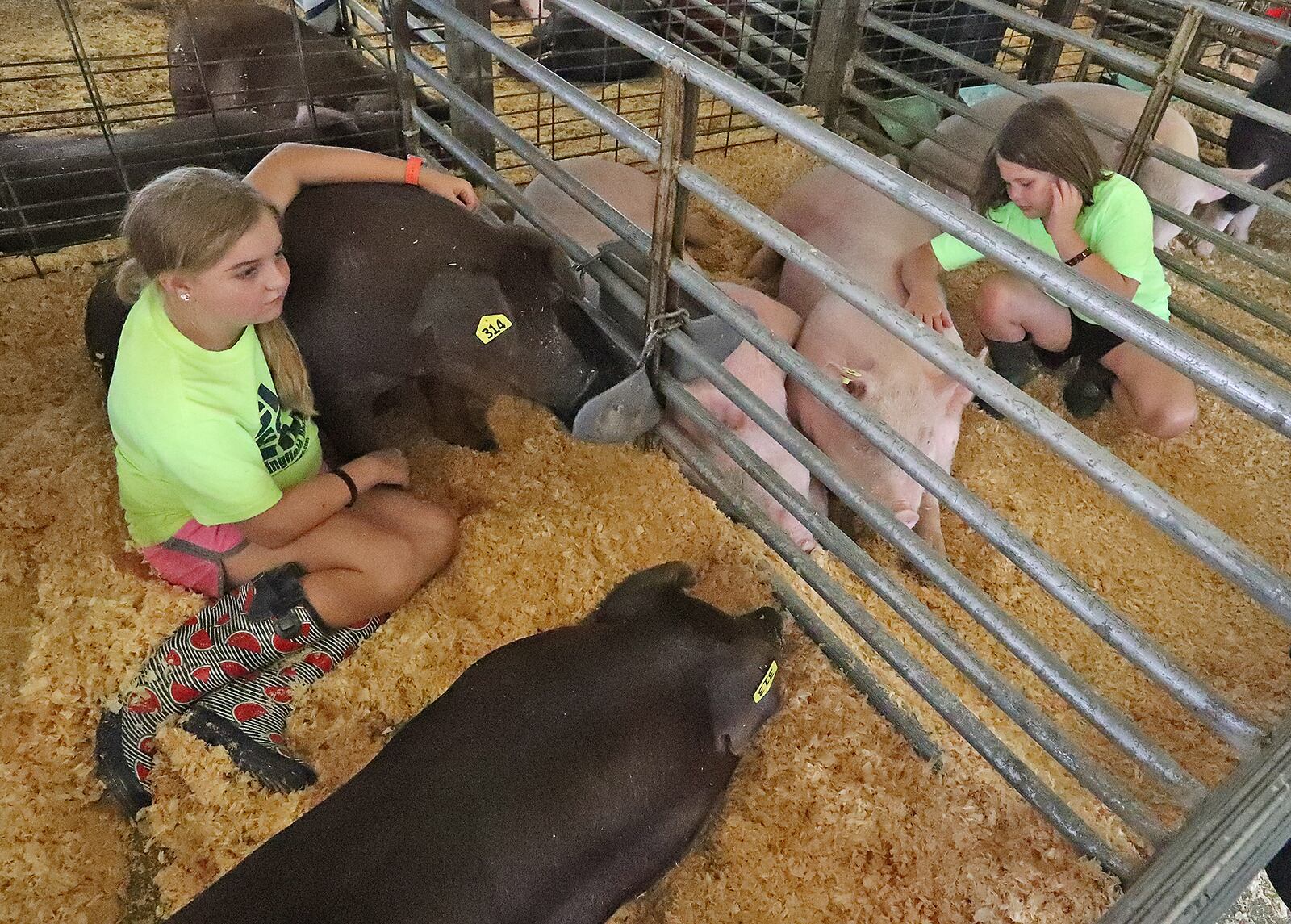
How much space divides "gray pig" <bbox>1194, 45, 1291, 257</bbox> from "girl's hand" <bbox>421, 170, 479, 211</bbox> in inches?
121

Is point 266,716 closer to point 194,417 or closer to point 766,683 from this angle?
point 194,417

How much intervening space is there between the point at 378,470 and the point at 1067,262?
1.86m

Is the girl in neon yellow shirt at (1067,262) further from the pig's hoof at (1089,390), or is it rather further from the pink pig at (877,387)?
the pink pig at (877,387)

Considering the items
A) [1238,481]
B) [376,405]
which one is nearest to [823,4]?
[1238,481]

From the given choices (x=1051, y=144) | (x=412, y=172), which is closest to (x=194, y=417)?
(x=412, y=172)

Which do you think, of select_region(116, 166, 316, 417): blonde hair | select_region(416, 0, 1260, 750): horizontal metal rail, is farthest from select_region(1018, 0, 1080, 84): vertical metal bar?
select_region(116, 166, 316, 417): blonde hair

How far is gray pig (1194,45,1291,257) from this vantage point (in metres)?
3.77

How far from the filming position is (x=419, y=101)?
344 centimetres

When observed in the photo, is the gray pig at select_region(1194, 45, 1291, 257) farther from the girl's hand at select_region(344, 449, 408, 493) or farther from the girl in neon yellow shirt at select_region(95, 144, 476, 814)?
the girl in neon yellow shirt at select_region(95, 144, 476, 814)

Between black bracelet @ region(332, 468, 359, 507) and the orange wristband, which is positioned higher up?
the orange wristband

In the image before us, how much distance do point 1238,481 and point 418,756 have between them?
2627 millimetres

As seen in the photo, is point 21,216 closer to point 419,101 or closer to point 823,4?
point 419,101

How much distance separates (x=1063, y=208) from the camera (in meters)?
2.42

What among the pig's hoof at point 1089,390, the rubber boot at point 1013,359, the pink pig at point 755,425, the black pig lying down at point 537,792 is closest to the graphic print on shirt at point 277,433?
the black pig lying down at point 537,792
